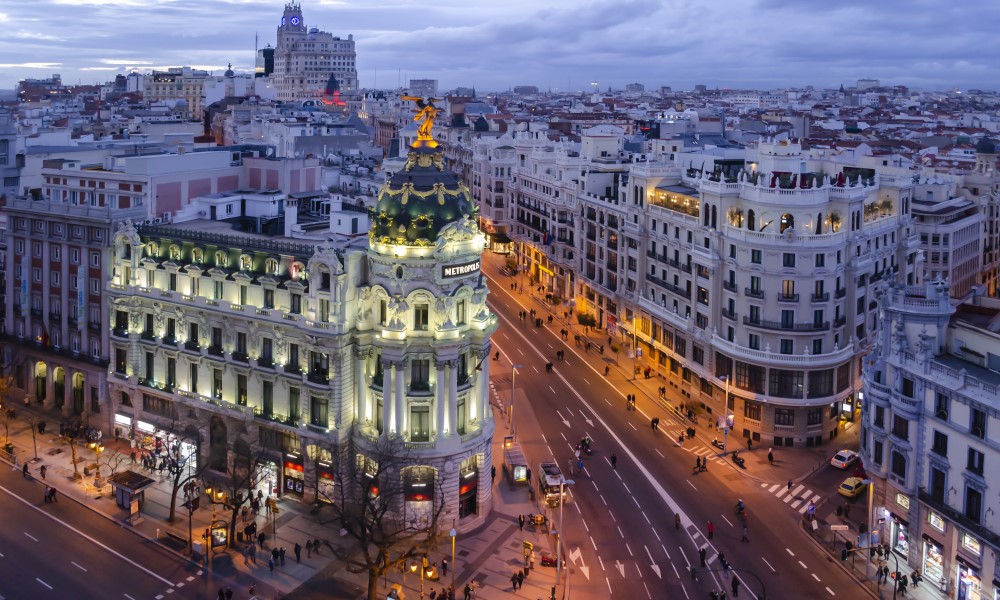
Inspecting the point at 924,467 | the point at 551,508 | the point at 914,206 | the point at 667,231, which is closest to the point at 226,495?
the point at 551,508

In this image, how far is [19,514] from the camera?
8206cm

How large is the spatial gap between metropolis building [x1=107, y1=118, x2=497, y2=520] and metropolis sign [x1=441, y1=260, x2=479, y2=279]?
0.13 meters

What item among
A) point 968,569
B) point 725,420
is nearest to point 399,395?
point 725,420

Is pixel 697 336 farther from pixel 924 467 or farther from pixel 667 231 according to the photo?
pixel 924 467

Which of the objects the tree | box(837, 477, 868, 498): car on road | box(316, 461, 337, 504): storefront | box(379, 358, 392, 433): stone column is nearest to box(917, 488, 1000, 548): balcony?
box(837, 477, 868, 498): car on road

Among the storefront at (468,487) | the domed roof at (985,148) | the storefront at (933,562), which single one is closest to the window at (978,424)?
the storefront at (933,562)

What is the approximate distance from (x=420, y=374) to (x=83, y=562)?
29.2 meters

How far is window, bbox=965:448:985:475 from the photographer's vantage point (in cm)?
6562

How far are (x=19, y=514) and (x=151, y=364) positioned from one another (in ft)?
60.9

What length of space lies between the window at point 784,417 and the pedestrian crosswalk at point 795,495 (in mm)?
11280

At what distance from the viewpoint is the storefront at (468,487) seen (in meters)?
82.1

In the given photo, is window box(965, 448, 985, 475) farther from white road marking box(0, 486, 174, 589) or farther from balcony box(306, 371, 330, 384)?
white road marking box(0, 486, 174, 589)

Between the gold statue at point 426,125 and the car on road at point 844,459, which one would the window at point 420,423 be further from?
the car on road at point 844,459

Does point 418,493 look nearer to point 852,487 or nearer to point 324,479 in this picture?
point 324,479
